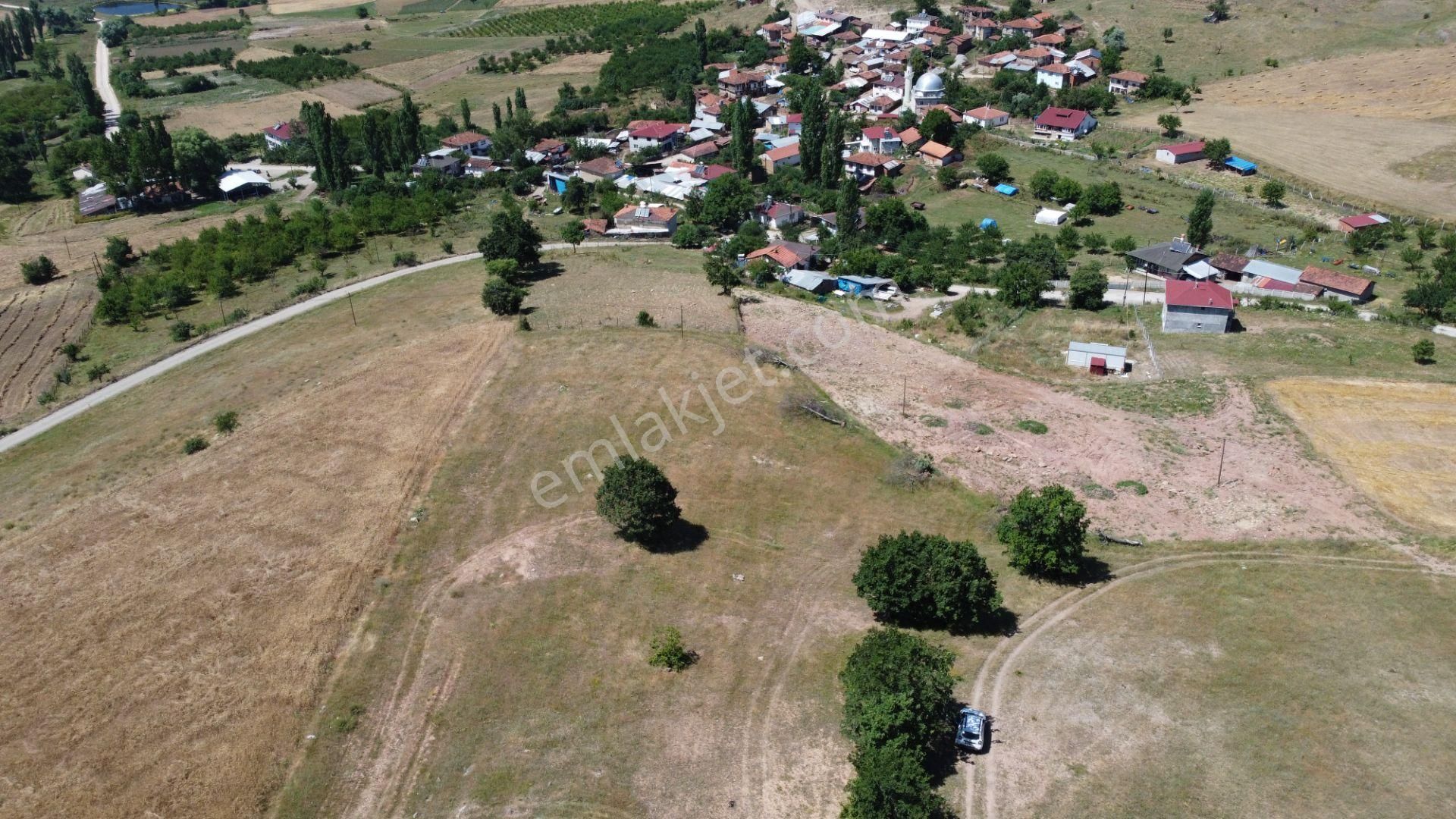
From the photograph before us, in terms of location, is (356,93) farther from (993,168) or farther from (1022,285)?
(1022,285)

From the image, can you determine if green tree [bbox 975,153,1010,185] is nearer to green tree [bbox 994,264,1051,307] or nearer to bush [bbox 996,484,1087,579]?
green tree [bbox 994,264,1051,307]

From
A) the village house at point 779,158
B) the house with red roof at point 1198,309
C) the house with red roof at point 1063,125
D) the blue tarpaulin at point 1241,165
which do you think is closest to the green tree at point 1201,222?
the house with red roof at point 1198,309

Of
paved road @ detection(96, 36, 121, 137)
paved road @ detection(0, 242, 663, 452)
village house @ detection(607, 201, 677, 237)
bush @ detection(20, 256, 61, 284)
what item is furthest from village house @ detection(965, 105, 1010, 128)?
paved road @ detection(96, 36, 121, 137)

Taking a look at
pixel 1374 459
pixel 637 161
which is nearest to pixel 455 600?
pixel 1374 459

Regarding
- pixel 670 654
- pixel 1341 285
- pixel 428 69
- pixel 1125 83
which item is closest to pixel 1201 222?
pixel 1341 285

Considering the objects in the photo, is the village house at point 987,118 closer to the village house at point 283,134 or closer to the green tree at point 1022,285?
the green tree at point 1022,285

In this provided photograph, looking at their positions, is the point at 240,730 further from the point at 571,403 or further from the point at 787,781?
the point at 571,403
